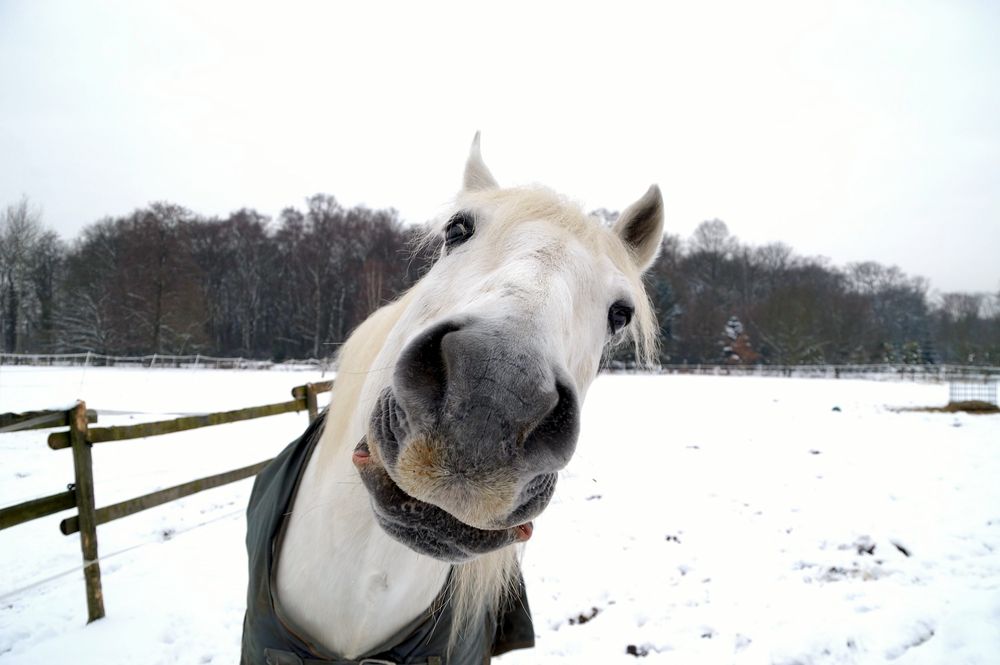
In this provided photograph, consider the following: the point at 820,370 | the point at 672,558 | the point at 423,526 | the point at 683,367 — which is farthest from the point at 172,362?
the point at 820,370

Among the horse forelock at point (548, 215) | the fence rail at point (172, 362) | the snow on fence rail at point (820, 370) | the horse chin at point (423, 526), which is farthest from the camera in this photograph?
the snow on fence rail at point (820, 370)

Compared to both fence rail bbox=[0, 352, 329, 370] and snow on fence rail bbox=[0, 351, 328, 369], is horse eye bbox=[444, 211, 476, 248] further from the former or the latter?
snow on fence rail bbox=[0, 351, 328, 369]

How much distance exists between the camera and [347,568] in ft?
5.13

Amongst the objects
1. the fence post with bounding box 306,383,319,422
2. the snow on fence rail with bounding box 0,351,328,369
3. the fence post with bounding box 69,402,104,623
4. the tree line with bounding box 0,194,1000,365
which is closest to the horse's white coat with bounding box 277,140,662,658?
the fence post with bounding box 69,402,104,623

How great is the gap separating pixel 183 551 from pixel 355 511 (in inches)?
185

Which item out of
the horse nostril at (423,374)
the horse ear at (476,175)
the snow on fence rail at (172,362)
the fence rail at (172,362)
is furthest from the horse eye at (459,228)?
the snow on fence rail at (172,362)

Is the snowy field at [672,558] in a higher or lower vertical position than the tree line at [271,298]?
lower

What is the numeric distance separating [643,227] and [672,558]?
4.01 metres

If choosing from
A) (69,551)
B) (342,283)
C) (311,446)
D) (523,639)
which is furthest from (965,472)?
(342,283)

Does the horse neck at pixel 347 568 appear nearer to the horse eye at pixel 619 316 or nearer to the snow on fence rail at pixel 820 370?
the horse eye at pixel 619 316

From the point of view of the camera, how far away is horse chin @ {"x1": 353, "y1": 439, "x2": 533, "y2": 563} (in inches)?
43.1

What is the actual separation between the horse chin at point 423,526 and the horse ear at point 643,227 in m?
1.44

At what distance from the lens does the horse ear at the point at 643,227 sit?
2119mm

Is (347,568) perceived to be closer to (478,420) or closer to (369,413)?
(369,413)
